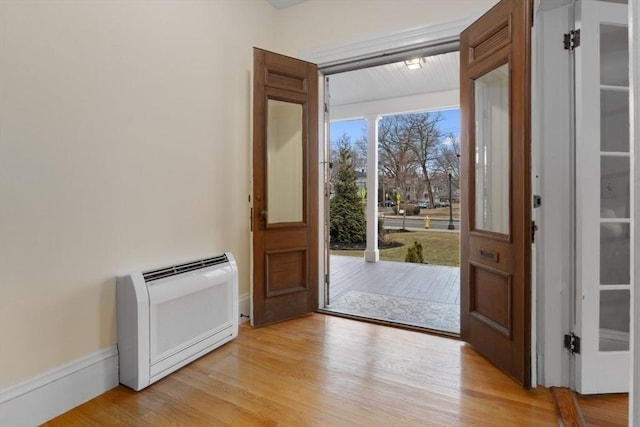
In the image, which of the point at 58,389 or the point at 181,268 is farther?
the point at 181,268

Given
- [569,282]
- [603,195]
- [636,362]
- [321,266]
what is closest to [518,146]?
[603,195]

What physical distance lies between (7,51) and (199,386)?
1.95 meters

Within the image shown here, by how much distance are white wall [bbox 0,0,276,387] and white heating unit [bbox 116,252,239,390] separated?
0.45 ft

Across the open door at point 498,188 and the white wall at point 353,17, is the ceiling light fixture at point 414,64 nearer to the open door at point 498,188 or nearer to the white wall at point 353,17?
the white wall at point 353,17

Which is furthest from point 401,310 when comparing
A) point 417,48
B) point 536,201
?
point 417,48

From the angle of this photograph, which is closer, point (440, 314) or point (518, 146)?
point (518, 146)

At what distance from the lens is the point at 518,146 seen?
1981 mm

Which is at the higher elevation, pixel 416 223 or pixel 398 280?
pixel 416 223

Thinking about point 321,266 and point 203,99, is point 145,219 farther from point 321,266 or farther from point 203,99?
point 321,266

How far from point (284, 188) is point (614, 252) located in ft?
7.71

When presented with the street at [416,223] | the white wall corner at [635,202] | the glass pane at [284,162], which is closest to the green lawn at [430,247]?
the street at [416,223]

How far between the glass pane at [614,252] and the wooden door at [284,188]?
2.08 meters

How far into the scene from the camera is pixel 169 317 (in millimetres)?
2068

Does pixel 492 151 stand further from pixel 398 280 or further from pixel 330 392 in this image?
pixel 398 280
